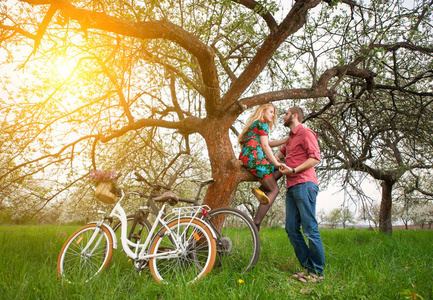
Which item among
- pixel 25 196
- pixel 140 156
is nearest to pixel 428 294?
pixel 25 196

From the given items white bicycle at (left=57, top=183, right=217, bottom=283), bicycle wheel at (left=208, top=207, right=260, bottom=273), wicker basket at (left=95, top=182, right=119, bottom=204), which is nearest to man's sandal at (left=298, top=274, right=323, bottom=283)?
bicycle wheel at (left=208, top=207, right=260, bottom=273)

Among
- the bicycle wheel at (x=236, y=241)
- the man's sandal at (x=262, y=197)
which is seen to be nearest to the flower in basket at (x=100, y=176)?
the bicycle wheel at (x=236, y=241)

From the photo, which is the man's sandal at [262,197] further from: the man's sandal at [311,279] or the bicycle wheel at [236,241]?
the man's sandal at [311,279]

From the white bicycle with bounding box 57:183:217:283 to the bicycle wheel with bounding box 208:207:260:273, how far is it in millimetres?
222

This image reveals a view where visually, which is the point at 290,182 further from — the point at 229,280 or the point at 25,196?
the point at 25,196

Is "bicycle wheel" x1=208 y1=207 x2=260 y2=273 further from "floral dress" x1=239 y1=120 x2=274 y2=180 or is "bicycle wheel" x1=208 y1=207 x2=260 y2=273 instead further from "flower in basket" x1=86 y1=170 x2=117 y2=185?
"flower in basket" x1=86 y1=170 x2=117 y2=185

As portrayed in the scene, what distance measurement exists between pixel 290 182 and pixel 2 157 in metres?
5.44

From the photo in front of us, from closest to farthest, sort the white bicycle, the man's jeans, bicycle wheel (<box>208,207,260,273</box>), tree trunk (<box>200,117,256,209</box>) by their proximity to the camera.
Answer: the white bicycle < bicycle wheel (<box>208,207,260,273</box>) < the man's jeans < tree trunk (<box>200,117,256,209</box>)

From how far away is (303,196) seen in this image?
3701 mm

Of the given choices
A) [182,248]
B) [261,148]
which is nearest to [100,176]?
[182,248]

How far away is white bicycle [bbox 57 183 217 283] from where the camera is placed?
10.5 feet

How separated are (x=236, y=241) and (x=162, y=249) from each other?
0.94 metres

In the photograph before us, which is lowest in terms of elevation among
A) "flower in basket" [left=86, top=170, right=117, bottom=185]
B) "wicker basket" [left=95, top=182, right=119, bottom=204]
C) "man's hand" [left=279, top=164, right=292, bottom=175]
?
"wicker basket" [left=95, top=182, right=119, bottom=204]

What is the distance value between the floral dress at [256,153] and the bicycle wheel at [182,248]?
4.74ft
